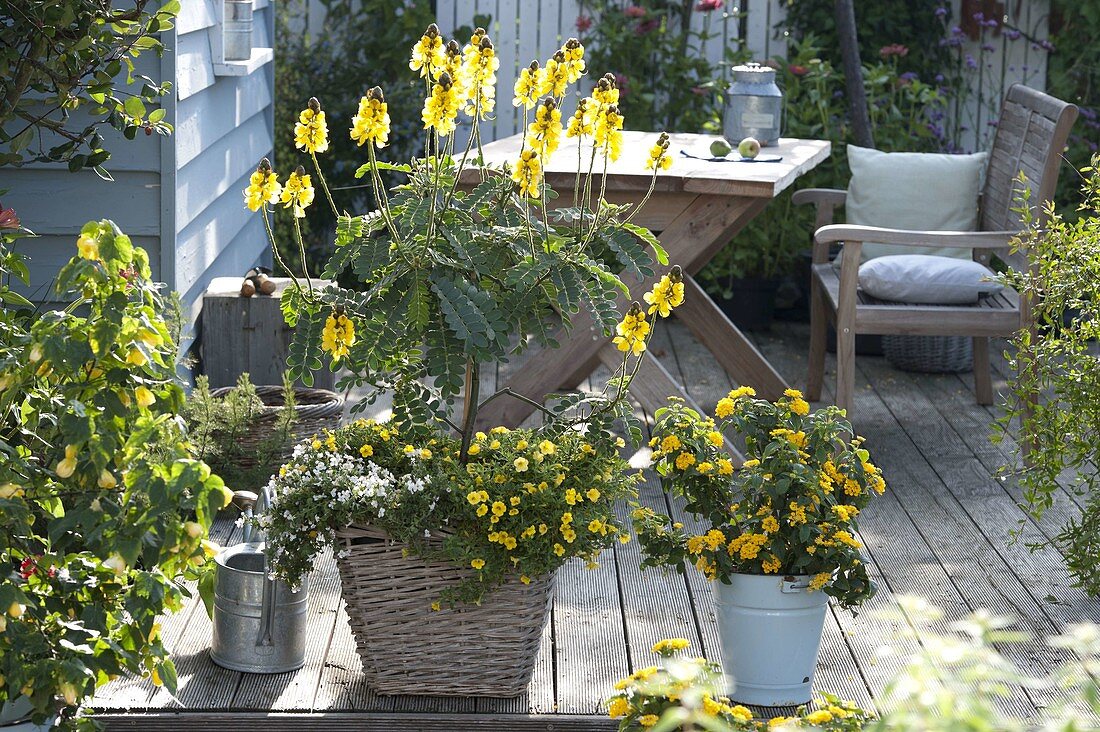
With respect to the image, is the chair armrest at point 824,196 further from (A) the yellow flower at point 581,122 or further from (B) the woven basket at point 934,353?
(A) the yellow flower at point 581,122

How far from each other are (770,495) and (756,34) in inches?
157

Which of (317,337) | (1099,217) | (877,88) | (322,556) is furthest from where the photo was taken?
(877,88)

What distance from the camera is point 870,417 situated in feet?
14.4

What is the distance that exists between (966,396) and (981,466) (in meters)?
0.81

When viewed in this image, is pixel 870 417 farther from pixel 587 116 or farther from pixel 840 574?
pixel 587 116

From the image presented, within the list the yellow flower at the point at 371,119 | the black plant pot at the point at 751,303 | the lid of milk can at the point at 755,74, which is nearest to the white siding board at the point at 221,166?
the yellow flower at the point at 371,119

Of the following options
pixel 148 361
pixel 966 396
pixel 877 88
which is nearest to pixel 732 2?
pixel 877 88

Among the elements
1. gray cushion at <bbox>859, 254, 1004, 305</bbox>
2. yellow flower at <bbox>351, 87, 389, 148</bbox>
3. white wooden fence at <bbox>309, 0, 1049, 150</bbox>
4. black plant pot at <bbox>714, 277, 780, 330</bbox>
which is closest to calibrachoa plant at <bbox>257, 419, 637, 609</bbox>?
yellow flower at <bbox>351, 87, 389, 148</bbox>

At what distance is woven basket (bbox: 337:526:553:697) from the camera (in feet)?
7.26

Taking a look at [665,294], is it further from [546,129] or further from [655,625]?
[655,625]

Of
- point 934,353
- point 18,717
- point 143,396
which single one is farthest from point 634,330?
point 934,353

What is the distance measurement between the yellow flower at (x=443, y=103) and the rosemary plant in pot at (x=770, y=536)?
663 mm

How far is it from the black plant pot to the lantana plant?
331 cm

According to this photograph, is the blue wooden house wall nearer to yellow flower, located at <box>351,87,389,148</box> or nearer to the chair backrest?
yellow flower, located at <box>351,87,389,148</box>
